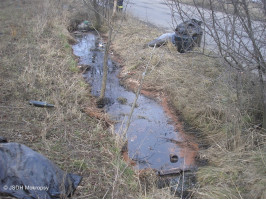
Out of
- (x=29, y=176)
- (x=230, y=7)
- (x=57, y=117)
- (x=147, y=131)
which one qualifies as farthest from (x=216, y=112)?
(x=29, y=176)

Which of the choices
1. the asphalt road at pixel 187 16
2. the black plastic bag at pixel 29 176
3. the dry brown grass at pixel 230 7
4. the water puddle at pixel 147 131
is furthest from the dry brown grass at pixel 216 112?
the black plastic bag at pixel 29 176

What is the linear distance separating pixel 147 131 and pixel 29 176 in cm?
296

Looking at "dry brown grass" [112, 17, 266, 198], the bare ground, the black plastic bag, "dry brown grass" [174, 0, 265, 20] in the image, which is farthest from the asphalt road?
the black plastic bag

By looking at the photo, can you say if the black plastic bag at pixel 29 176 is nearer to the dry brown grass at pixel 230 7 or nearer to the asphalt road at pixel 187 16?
the asphalt road at pixel 187 16

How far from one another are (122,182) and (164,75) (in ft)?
14.3

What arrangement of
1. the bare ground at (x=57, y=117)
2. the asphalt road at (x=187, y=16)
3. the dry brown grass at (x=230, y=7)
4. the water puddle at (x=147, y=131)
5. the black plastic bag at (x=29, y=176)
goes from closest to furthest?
1. the black plastic bag at (x=29, y=176)
2. the bare ground at (x=57, y=117)
3. the dry brown grass at (x=230, y=7)
4. the asphalt road at (x=187, y=16)
5. the water puddle at (x=147, y=131)

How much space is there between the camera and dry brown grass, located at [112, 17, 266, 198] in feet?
12.0

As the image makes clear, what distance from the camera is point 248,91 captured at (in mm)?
5227

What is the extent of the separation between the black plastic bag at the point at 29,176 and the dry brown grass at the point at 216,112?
5.39 feet

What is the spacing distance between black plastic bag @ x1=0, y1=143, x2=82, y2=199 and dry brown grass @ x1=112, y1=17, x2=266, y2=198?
164 cm

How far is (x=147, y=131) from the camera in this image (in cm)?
548

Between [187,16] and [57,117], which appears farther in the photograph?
[57,117]

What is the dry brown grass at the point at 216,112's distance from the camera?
3654 millimetres

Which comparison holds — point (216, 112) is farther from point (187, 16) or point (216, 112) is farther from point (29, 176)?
point (29, 176)
